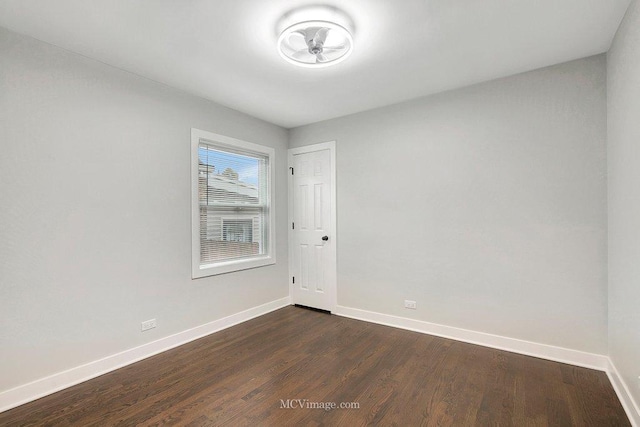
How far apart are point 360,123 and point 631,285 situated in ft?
9.32

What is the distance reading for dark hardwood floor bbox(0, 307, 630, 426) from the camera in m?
1.89

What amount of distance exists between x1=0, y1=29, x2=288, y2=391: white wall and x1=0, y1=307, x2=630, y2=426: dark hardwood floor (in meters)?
0.39

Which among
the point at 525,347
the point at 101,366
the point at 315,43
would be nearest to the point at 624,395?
the point at 525,347

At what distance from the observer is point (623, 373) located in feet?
6.67

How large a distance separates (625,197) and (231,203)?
11.6ft

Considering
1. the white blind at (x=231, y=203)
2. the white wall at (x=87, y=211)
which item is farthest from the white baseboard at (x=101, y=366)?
the white blind at (x=231, y=203)

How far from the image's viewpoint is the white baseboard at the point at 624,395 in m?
1.79

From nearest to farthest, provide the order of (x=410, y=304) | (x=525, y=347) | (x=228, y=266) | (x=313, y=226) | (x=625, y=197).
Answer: (x=625, y=197)
(x=525, y=347)
(x=410, y=304)
(x=228, y=266)
(x=313, y=226)

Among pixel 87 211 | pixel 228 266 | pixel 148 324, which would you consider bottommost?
pixel 148 324

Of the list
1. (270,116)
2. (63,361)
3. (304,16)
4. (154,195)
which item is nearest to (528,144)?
(304,16)

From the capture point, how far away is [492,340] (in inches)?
113

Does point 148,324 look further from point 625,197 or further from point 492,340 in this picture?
point 625,197

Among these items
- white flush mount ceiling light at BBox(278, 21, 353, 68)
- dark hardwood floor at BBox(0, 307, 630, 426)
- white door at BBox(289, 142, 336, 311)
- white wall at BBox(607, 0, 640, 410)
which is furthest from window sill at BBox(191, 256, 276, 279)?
white wall at BBox(607, 0, 640, 410)

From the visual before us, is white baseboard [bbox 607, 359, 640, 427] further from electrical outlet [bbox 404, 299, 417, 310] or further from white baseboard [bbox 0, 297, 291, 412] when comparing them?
white baseboard [bbox 0, 297, 291, 412]
